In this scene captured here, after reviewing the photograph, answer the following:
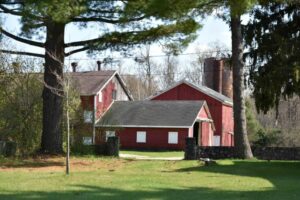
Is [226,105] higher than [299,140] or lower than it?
higher

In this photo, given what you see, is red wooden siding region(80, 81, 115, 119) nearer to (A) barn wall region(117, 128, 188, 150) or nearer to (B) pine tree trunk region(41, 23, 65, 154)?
(A) barn wall region(117, 128, 188, 150)

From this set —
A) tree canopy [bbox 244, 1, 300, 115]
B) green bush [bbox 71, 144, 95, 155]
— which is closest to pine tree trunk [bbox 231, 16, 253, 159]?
tree canopy [bbox 244, 1, 300, 115]

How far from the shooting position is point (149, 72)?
78.3m

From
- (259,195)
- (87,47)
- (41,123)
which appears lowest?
(259,195)

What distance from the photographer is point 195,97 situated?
2224 inches

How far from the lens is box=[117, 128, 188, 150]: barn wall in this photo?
48.3 metres

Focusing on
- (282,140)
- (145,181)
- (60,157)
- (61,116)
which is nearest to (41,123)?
(61,116)

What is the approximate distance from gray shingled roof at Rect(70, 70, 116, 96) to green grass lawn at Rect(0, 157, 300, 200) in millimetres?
27697

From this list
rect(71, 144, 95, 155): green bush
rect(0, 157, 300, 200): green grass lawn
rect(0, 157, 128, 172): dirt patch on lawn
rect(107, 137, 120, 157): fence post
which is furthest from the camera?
rect(107, 137, 120, 157): fence post

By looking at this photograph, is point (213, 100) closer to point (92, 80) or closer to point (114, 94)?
point (114, 94)

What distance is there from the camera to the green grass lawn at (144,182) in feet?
42.4

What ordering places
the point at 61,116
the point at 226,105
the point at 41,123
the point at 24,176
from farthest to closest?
the point at 226,105
the point at 41,123
the point at 61,116
the point at 24,176

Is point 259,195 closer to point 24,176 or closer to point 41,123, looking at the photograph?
point 24,176

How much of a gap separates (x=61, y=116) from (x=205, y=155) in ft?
26.0
